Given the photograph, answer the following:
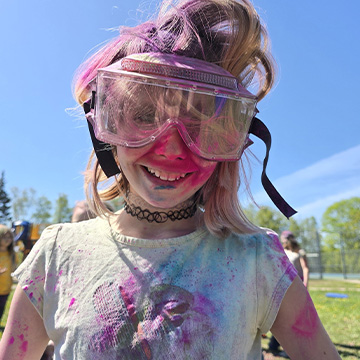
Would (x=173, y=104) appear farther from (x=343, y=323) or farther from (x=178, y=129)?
(x=343, y=323)

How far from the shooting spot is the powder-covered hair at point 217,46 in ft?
4.66

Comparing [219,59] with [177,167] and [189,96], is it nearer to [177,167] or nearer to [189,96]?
[189,96]

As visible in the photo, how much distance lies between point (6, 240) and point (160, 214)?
20.0 feet

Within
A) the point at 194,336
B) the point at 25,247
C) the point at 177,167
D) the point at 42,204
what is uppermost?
the point at 177,167

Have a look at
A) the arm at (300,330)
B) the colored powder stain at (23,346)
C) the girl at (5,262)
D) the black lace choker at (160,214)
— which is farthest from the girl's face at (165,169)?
the girl at (5,262)

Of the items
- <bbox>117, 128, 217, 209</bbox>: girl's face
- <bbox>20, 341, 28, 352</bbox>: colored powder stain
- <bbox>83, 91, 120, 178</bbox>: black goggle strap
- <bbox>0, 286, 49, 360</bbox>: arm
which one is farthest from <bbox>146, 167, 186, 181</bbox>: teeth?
<bbox>20, 341, 28, 352</bbox>: colored powder stain

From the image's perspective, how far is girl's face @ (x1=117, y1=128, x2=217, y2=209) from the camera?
129cm

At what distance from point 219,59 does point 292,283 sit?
2.91 ft

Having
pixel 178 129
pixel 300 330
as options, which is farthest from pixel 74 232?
pixel 300 330

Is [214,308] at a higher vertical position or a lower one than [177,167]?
lower

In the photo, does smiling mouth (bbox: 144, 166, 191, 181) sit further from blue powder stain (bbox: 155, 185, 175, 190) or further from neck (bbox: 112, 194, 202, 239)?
neck (bbox: 112, 194, 202, 239)

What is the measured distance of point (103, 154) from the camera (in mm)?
1585

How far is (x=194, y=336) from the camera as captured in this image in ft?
3.84

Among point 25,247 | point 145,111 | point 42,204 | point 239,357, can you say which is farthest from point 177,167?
point 42,204
